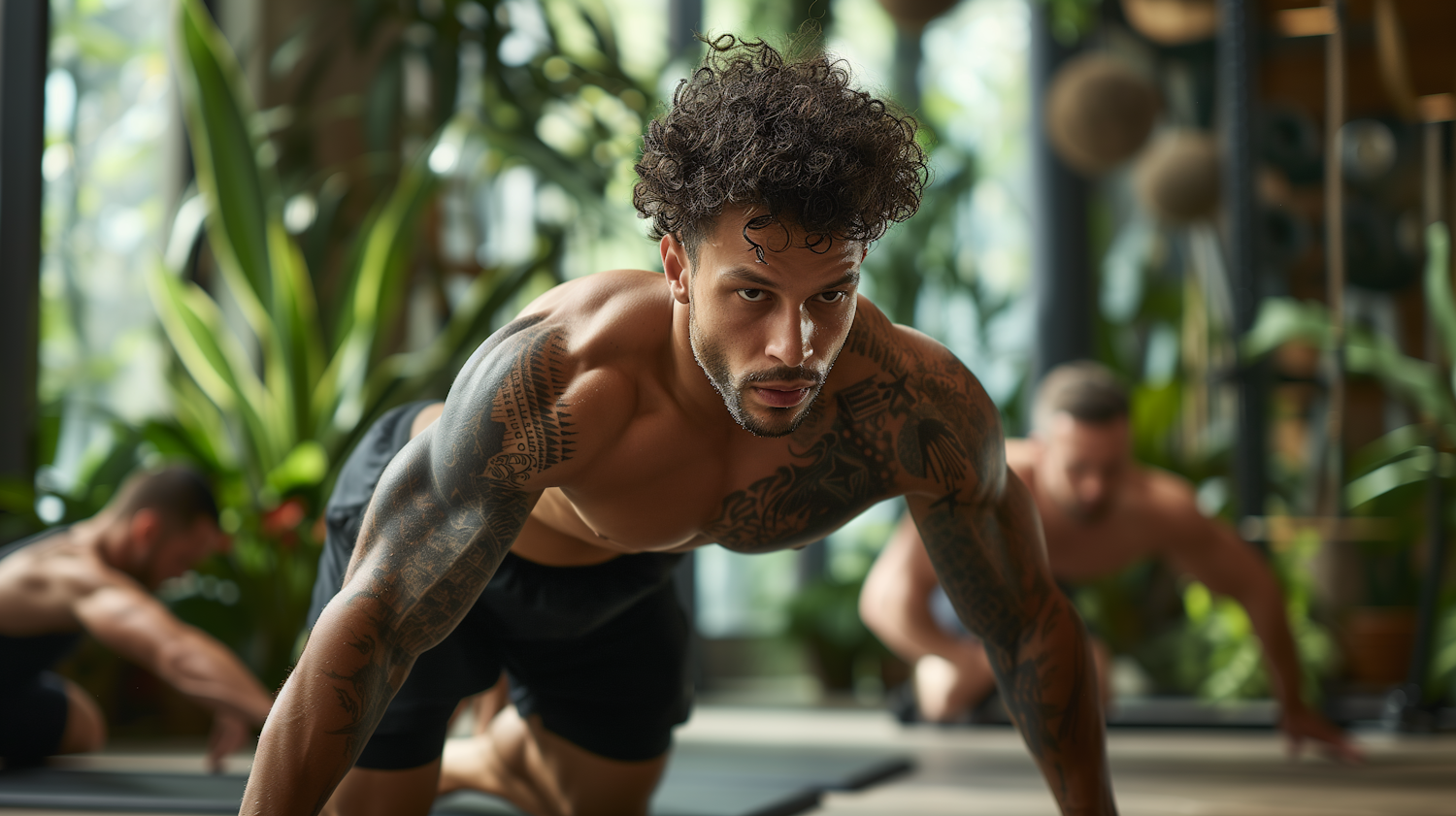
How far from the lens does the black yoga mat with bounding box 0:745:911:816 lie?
1970mm

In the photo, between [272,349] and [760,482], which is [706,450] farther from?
[272,349]

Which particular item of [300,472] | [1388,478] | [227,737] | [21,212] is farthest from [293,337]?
[1388,478]

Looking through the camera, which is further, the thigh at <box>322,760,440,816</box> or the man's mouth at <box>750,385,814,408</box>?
the thigh at <box>322,760,440,816</box>

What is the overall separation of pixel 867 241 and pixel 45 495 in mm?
2314

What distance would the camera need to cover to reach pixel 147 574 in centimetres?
240

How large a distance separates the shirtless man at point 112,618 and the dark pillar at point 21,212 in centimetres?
46

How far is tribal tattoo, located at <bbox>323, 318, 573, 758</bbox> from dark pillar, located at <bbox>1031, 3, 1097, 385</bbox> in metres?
3.14

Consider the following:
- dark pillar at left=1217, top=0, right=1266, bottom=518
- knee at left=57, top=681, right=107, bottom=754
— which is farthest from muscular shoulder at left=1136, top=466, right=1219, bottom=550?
knee at left=57, top=681, right=107, bottom=754

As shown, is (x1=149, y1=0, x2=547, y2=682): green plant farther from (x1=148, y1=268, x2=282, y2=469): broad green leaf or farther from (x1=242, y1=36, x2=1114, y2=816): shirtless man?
(x1=242, y1=36, x2=1114, y2=816): shirtless man

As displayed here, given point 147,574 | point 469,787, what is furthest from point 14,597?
point 469,787

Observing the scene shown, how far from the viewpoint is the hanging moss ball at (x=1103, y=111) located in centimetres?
340

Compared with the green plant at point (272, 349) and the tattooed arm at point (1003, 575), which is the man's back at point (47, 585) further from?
the tattooed arm at point (1003, 575)

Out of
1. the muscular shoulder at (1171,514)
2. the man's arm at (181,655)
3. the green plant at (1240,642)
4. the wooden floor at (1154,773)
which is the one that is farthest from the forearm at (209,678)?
the green plant at (1240,642)

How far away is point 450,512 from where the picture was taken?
113 centimetres
